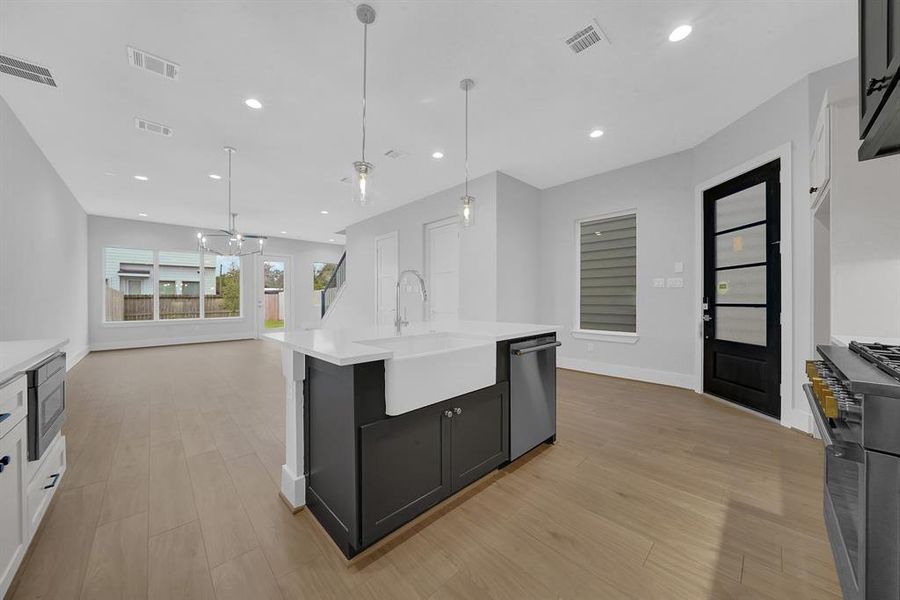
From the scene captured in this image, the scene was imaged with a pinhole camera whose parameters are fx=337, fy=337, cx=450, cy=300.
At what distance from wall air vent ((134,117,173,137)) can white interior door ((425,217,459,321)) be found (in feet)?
11.6

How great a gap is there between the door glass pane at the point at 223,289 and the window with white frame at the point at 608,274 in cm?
869

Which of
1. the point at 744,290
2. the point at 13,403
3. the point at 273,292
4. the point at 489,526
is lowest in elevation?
the point at 489,526

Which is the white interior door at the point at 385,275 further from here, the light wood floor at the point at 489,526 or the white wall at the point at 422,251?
the light wood floor at the point at 489,526

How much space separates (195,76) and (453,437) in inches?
132

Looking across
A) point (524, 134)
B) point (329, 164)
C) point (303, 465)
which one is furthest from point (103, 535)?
point (524, 134)

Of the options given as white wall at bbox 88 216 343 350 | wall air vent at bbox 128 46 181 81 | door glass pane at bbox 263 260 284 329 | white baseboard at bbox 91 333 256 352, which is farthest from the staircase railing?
wall air vent at bbox 128 46 181 81

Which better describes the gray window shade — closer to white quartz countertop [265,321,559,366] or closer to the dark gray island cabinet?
white quartz countertop [265,321,559,366]

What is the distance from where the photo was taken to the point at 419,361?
5.15ft

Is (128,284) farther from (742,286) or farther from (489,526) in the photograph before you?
(742,286)

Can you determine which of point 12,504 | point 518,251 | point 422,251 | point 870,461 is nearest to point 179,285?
point 422,251

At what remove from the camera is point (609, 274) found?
486 cm

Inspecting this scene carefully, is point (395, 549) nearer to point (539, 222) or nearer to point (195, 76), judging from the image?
point (195, 76)

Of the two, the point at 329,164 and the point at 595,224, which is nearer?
the point at 329,164

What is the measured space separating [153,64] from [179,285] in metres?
7.50
